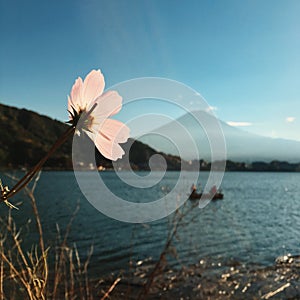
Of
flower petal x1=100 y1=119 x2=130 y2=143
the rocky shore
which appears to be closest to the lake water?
the rocky shore

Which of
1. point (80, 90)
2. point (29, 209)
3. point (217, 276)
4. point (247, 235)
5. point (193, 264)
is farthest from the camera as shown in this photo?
point (29, 209)

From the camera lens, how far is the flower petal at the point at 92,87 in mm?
342

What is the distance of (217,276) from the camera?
274 inches

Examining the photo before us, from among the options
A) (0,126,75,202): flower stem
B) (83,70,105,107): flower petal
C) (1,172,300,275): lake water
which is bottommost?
(1,172,300,275): lake water

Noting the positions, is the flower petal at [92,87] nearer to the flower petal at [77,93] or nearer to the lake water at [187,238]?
the flower petal at [77,93]

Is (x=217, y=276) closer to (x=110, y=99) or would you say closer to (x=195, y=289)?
(x=195, y=289)

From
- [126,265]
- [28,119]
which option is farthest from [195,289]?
[28,119]

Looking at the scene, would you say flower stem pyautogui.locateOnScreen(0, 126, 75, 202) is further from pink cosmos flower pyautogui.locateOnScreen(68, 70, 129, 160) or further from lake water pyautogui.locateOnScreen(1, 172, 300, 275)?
lake water pyautogui.locateOnScreen(1, 172, 300, 275)

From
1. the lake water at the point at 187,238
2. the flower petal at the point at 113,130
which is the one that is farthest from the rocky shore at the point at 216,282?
the flower petal at the point at 113,130

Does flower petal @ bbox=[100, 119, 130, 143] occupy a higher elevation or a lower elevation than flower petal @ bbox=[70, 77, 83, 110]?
lower

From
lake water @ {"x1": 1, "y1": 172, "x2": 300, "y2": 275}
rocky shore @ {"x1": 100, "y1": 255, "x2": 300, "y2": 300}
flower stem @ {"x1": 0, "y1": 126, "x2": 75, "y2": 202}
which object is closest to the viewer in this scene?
flower stem @ {"x1": 0, "y1": 126, "x2": 75, "y2": 202}

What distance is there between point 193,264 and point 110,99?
8210mm

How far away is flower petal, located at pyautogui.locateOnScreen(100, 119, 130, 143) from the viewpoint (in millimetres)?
357

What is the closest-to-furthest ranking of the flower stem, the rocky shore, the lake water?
the flower stem → the rocky shore → the lake water
